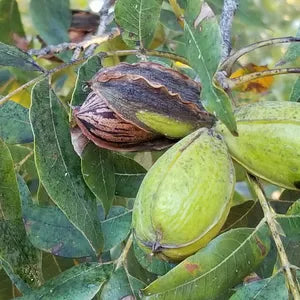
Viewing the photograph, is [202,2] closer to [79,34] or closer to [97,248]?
[97,248]

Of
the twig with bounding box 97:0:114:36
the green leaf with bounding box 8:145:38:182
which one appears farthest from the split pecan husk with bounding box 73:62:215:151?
the twig with bounding box 97:0:114:36

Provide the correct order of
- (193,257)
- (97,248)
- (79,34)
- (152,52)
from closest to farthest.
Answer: (193,257), (97,248), (152,52), (79,34)

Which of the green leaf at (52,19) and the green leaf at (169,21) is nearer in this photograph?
the green leaf at (169,21)

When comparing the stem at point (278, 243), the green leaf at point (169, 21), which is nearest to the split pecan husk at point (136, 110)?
the stem at point (278, 243)

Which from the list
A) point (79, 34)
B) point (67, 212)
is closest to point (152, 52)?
point (67, 212)

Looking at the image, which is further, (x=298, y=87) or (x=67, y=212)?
(x=298, y=87)

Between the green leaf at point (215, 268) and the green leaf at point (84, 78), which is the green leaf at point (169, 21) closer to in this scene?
the green leaf at point (84, 78)

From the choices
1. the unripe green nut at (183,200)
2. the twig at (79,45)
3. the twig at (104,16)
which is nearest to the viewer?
the unripe green nut at (183,200)

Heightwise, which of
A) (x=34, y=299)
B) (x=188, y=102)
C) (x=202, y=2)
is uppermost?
(x=202, y=2)
